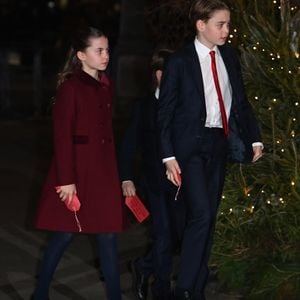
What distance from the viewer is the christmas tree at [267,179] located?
18.9 ft

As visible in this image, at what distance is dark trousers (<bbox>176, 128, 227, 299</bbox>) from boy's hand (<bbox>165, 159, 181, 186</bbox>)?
3.2 inches

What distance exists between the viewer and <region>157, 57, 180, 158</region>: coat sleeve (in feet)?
17.7

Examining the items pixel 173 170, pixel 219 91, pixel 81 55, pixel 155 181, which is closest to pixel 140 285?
pixel 155 181

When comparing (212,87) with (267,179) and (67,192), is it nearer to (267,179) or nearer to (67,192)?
(267,179)

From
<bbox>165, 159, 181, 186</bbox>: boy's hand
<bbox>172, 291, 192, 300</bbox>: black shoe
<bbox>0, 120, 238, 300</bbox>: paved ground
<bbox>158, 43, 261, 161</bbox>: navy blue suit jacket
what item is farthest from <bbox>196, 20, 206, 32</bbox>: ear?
<bbox>0, 120, 238, 300</bbox>: paved ground

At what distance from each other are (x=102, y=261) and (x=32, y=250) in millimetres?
1956

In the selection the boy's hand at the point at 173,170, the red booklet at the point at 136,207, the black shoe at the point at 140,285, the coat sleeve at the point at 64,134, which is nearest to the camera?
the coat sleeve at the point at 64,134

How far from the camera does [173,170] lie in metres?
5.35

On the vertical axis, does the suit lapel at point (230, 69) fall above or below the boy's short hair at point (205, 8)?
below

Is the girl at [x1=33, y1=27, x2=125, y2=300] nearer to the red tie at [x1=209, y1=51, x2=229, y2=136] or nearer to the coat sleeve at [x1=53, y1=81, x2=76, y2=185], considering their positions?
the coat sleeve at [x1=53, y1=81, x2=76, y2=185]

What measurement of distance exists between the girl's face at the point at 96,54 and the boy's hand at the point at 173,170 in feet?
2.08

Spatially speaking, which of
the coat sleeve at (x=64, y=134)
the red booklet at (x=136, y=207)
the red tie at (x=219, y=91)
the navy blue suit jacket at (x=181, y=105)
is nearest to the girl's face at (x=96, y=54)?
the coat sleeve at (x=64, y=134)

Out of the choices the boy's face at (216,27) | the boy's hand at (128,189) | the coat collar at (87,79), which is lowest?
the boy's hand at (128,189)

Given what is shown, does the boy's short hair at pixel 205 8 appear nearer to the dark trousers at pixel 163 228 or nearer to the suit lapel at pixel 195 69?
the suit lapel at pixel 195 69
